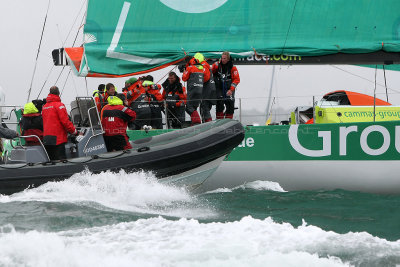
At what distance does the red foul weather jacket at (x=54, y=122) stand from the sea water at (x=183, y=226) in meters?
0.56

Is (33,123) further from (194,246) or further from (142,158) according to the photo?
(194,246)

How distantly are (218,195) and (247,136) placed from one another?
83cm

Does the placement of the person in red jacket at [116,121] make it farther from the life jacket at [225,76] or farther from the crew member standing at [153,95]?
the life jacket at [225,76]

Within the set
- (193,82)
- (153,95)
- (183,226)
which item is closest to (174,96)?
(153,95)

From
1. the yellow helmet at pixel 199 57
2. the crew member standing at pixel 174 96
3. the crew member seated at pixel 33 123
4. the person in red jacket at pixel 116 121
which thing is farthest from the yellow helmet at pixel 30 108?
the yellow helmet at pixel 199 57

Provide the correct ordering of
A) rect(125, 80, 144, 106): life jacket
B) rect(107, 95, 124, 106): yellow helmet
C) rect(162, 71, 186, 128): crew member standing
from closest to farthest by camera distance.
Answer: rect(107, 95, 124, 106): yellow helmet < rect(162, 71, 186, 128): crew member standing < rect(125, 80, 144, 106): life jacket

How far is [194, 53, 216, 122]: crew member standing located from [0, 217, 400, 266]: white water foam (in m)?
2.61

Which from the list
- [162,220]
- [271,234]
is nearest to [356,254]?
[271,234]

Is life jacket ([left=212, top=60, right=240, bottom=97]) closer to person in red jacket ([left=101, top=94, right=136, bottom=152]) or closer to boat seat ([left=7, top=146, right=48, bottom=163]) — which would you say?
person in red jacket ([left=101, top=94, right=136, bottom=152])

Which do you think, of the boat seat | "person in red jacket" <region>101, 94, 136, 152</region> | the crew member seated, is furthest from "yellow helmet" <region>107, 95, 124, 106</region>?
the boat seat

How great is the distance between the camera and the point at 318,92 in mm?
6586

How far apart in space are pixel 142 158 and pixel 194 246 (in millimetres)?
1797

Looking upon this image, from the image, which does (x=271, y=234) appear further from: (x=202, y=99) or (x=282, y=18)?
(x=282, y=18)

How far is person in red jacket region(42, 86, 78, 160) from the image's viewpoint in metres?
5.10
